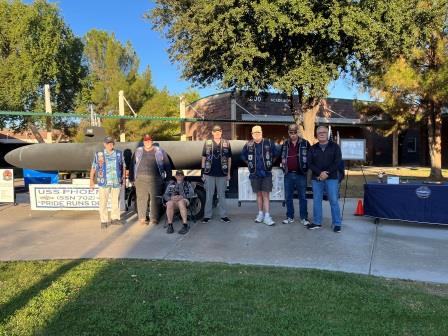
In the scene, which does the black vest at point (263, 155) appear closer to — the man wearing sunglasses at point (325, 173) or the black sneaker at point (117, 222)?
the man wearing sunglasses at point (325, 173)

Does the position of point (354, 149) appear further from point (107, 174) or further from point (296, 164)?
point (107, 174)

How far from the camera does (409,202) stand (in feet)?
24.9

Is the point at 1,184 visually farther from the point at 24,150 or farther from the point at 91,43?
the point at 91,43

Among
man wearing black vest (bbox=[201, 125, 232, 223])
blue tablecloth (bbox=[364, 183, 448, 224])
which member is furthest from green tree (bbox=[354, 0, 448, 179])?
man wearing black vest (bbox=[201, 125, 232, 223])

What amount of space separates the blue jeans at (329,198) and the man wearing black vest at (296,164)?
0.82ft

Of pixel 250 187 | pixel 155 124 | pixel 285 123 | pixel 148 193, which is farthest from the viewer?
pixel 285 123

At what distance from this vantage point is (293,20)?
10.6 metres

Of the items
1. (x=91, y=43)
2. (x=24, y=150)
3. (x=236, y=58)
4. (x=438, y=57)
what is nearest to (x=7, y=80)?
(x=91, y=43)

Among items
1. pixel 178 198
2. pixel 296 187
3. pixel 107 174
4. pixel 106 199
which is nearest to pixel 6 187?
pixel 106 199

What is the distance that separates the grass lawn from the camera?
3.55 metres

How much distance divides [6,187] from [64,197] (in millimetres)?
2025

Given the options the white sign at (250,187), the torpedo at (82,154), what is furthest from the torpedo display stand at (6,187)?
the white sign at (250,187)

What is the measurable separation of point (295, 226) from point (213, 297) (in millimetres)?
3604

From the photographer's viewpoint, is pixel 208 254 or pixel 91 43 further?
pixel 91 43
